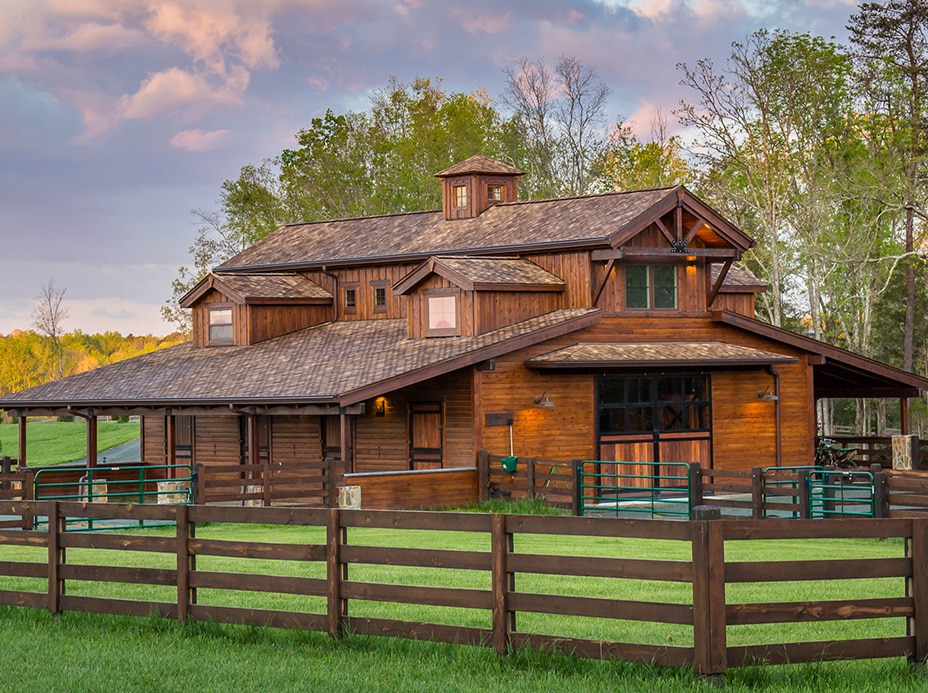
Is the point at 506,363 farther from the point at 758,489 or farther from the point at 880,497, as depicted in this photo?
the point at 880,497

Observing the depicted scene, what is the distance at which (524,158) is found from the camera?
61875 millimetres

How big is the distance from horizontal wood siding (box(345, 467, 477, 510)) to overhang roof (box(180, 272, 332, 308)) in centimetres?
1080

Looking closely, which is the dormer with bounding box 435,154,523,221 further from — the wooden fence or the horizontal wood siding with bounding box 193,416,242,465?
the wooden fence

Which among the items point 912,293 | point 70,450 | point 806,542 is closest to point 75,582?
point 806,542

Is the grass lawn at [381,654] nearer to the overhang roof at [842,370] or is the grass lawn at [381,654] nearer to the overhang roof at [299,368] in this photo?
the overhang roof at [299,368]

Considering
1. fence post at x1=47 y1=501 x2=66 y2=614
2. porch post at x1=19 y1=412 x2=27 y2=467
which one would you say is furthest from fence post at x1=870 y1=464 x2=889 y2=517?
porch post at x1=19 y1=412 x2=27 y2=467

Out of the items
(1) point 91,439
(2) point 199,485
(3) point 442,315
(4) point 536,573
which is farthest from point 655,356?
(4) point 536,573

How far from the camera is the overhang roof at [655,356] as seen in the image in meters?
29.3

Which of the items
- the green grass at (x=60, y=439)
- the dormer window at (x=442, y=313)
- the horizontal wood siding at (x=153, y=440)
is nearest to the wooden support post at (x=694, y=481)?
the dormer window at (x=442, y=313)

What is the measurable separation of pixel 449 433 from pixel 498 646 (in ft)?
66.4

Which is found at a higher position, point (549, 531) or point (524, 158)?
point (524, 158)

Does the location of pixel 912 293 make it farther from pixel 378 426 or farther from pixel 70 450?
pixel 70 450

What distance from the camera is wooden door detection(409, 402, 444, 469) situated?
3050cm

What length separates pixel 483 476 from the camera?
28.7 metres
